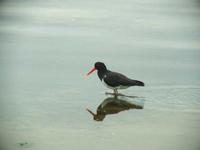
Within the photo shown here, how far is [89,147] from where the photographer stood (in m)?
4.00

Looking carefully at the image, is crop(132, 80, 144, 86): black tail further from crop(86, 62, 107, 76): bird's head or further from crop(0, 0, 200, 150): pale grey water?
crop(86, 62, 107, 76): bird's head

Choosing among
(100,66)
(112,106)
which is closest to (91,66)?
(100,66)

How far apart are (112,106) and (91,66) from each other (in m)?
1.36

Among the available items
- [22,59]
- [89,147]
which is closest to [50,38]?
[22,59]

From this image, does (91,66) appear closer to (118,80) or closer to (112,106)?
(118,80)

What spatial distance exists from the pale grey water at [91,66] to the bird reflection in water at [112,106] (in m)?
0.07

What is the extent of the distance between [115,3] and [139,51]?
2.53m

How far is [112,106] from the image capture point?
529 centimetres

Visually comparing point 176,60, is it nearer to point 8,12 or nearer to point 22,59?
point 22,59

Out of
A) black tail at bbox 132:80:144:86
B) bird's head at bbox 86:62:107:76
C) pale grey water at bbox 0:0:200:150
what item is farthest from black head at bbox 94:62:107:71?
black tail at bbox 132:80:144:86

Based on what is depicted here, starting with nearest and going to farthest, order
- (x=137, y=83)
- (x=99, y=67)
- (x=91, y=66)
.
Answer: (x=137, y=83), (x=99, y=67), (x=91, y=66)

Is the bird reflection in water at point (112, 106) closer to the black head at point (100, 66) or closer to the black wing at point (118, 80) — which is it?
the black wing at point (118, 80)

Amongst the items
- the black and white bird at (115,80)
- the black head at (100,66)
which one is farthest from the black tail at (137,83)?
the black head at (100,66)

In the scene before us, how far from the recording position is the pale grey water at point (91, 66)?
432 centimetres
